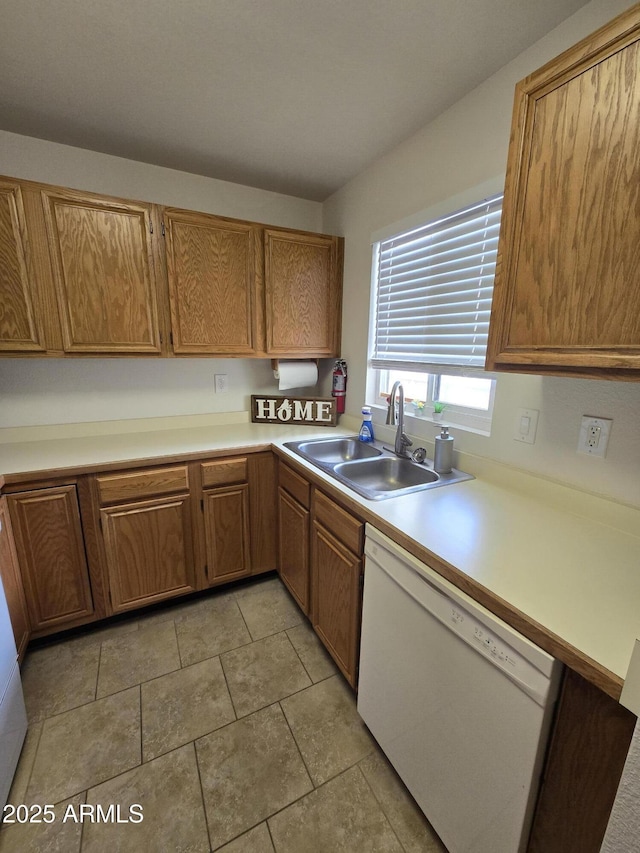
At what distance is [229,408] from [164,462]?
0.74m

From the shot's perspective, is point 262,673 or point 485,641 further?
point 262,673

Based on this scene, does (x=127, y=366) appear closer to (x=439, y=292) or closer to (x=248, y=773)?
(x=439, y=292)

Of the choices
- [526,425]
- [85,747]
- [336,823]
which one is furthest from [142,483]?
[526,425]

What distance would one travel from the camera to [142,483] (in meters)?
1.72

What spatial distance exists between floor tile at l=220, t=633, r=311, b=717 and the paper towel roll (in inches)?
56.6

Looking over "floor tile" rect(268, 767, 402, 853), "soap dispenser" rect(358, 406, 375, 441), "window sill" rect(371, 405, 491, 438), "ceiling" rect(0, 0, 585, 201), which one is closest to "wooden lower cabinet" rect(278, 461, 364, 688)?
"floor tile" rect(268, 767, 402, 853)

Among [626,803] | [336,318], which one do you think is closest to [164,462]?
[336,318]

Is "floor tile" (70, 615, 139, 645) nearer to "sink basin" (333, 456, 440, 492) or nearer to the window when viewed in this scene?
"sink basin" (333, 456, 440, 492)

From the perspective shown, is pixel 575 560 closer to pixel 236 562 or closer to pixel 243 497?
pixel 243 497

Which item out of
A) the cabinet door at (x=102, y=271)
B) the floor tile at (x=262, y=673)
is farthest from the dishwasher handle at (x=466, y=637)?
the cabinet door at (x=102, y=271)

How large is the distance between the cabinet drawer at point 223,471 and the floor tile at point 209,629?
0.68m

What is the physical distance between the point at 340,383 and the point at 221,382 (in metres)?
0.77

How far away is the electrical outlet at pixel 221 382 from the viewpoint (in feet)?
7.70

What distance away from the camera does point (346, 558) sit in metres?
1.36
